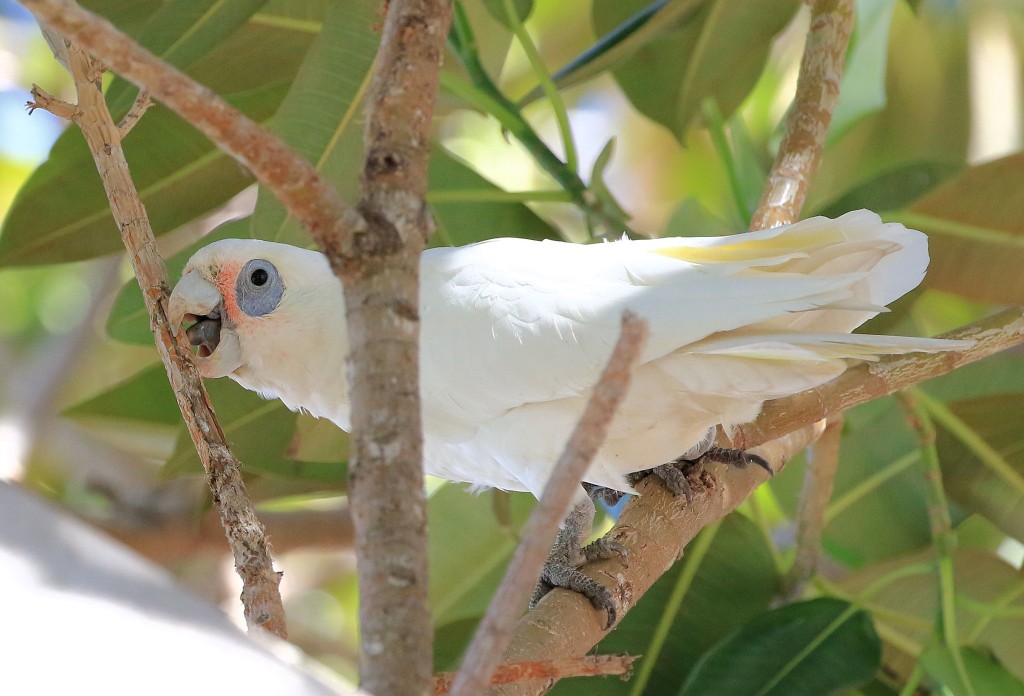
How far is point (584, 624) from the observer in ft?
3.71

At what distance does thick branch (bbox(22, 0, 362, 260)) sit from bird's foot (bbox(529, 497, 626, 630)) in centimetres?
68

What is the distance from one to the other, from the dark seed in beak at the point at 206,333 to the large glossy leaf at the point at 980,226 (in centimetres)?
102

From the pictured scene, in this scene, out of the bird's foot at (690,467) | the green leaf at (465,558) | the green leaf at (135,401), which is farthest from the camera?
the green leaf at (465,558)

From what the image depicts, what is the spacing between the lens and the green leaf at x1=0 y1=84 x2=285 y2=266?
1487 mm

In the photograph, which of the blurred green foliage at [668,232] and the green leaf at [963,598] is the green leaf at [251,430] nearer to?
the blurred green foliage at [668,232]

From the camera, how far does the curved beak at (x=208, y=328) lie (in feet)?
3.95

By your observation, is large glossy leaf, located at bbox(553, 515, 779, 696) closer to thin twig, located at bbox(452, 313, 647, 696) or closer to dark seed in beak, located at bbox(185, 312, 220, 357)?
dark seed in beak, located at bbox(185, 312, 220, 357)

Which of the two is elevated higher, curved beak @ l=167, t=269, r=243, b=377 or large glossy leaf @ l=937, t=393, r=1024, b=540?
large glossy leaf @ l=937, t=393, r=1024, b=540

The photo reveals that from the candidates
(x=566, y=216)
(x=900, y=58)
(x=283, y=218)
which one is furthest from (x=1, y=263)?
(x=900, y=58)

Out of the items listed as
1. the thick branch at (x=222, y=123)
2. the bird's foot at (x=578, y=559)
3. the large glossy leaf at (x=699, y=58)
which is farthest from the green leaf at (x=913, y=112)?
the thick branch at (x=222, y=123)

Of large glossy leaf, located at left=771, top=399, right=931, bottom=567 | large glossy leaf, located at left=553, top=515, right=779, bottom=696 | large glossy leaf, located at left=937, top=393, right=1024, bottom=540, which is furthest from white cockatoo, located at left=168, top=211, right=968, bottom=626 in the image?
large glossy leaf, located at left=771, top=399, right=931, bottom=567

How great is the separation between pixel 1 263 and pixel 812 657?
1320 mm

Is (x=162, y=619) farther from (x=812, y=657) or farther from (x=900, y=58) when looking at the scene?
(x=900, y=58)

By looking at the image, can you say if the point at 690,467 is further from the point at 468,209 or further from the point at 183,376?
the point at 183,376
